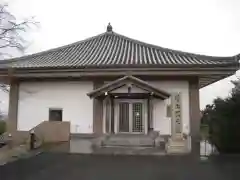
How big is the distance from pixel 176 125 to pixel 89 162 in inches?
201

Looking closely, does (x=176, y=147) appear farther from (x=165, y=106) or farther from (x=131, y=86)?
(x=165, y=106)

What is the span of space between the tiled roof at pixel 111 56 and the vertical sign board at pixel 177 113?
3362 mm

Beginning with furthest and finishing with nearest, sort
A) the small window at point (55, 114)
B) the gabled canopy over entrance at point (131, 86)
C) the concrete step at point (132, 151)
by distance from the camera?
the small window at point (55, 114) → the gabled canopy over entrance at point (131, 86) → the concrete step at point (132, 151)

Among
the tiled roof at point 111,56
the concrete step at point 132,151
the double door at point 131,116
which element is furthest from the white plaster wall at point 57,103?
the concrete step at point 132,151

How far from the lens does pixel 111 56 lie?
19.7 m

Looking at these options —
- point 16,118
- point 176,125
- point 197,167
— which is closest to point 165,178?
point 197,167

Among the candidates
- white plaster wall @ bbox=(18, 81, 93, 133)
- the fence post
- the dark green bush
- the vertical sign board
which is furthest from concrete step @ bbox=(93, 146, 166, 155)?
white plaster wall @ bbox=(18, 81, 93, 133)

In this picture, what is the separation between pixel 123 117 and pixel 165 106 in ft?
8.24

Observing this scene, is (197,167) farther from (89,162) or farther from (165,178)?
(89,162)

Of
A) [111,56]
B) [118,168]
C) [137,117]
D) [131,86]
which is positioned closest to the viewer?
[118,168]

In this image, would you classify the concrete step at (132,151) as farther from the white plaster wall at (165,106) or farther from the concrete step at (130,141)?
the white plaster wall at (165,106)

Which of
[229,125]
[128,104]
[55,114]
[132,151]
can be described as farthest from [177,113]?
[55,114]

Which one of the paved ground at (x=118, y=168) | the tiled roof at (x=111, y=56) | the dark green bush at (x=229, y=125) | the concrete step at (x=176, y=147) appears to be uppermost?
the tiled roof at (x=111, y=56)

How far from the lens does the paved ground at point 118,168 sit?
7930 millimetres
